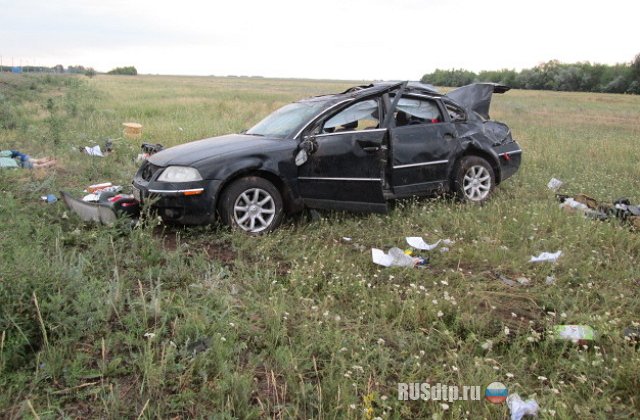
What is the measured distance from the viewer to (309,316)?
358 centimetres

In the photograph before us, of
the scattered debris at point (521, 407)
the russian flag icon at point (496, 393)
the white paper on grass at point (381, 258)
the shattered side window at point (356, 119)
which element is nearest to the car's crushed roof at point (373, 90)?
the shattered side window at point (356, 119)

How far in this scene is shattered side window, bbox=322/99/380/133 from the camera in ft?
19.0

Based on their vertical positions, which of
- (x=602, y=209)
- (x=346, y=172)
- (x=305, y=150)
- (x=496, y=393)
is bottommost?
(x=496, y=393)

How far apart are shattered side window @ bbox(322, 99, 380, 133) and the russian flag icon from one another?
3.58 metres

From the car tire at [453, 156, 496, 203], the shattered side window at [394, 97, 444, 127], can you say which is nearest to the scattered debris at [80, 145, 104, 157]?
the shattered side window at [394, 97, 444, 127]

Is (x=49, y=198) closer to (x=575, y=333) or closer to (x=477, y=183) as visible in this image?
(x=477, y=183)

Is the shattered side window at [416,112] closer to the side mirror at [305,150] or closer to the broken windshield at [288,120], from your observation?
the broken windshield at [288,120]

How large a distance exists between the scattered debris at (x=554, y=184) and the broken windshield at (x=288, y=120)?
13.7 feet

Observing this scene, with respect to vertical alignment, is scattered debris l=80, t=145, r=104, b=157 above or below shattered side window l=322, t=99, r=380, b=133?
below

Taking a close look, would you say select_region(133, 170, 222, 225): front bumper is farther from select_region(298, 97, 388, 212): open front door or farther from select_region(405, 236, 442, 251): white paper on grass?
select_region(405, 236, 442, 251): white paper on grass

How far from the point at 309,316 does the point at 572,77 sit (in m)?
76.3

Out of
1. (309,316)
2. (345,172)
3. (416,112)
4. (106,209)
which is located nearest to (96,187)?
(106,209)

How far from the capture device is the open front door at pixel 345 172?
5531mm

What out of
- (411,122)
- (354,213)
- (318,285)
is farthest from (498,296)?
(411,122)
